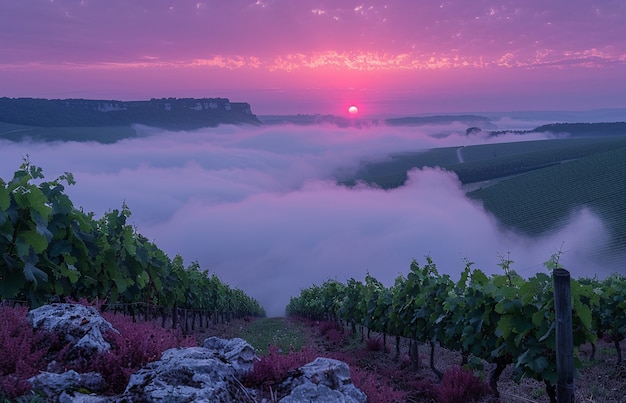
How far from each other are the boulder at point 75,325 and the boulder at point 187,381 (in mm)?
1073

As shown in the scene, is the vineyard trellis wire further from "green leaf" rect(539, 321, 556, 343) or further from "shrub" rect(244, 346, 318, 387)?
"shrub" rect(244, 346, 318, 387)

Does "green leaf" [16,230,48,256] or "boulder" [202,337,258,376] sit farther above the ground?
"green leaf" [16,230,48,256]

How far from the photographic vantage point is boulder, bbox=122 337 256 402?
151 inches

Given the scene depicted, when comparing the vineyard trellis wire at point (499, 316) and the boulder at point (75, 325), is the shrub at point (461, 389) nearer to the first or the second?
the vineyard trellis wire at point (499, 316)

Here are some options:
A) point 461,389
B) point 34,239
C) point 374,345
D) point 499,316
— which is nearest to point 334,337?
point 374,345

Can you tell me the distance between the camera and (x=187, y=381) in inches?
159

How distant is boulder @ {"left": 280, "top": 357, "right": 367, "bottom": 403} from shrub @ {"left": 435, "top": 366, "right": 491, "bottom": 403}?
5.27m

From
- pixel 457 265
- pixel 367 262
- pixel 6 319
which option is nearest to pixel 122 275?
pixel 6 319

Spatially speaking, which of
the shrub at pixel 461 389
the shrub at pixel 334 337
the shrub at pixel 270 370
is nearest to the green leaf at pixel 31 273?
the shrub at pixel 270 370

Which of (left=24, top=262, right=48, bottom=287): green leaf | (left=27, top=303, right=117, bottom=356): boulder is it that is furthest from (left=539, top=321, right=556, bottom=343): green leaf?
(left=24, top=262, right=48, bottom=287): green leaf

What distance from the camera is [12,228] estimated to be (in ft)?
24.0

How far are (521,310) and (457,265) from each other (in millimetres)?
135641

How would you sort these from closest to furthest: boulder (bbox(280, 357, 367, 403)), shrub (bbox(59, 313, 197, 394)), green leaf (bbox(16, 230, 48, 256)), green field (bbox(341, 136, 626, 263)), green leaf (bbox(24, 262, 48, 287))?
boulder (bbox(280, 357, 367, 403)) → shrub (bbox(59, 313, 197, 394)) → green leaf (bbox(24, 262, 48, 287)) → green leaf (bbox(16, 230, 48, 256)) → green field (bbox(341, 136, 626, 263))

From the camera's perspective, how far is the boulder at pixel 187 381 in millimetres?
3834
